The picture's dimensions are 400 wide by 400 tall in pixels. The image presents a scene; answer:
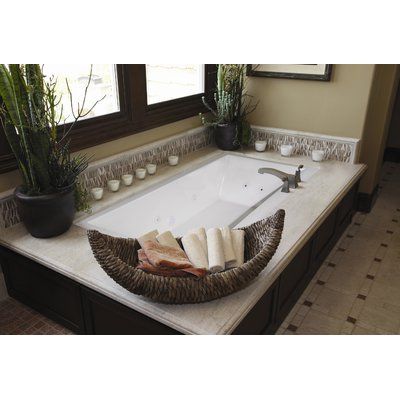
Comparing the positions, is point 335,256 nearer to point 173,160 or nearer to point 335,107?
point 335,107

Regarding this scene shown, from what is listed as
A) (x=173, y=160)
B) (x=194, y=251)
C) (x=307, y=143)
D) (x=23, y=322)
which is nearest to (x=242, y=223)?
(x=194, y=251)

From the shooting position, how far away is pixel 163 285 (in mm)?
1477

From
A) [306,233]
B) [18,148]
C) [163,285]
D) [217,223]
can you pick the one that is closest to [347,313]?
[306,233]

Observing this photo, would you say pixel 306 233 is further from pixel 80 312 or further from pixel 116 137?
pixel 116 137

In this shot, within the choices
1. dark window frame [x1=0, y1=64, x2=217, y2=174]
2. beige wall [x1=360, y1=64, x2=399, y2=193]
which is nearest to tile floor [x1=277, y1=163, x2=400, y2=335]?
beige wall [x1=360, y1=64, x2=399, y2=193]

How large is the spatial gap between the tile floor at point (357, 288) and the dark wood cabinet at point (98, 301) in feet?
0.45

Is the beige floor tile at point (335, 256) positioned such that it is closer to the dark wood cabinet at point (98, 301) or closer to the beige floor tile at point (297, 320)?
the dark wood cabinet at point (98, 301)

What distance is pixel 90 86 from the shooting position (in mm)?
2537

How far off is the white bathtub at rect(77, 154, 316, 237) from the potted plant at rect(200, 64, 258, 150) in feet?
0.63

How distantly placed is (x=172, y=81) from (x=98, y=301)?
204 cm

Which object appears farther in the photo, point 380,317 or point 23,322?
point 380,317

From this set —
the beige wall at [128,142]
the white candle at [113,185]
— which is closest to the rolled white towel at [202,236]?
the white candle at [113,185]

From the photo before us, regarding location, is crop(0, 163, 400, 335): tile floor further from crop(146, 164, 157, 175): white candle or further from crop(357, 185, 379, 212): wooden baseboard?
crop(146, 164, 157, 175): white candle
